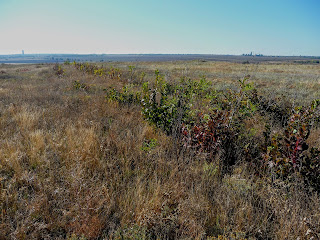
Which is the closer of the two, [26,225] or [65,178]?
[26,225]

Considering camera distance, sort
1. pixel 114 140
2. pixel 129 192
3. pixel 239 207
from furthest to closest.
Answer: pixel 114 140
pixel 129 192
pixel 239 207

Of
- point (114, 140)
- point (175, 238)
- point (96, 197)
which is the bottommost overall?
point (175, 238)

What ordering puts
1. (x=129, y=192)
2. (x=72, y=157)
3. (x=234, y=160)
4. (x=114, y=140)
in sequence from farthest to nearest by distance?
1. (x=114, y=140)
2. (x=234, y=160)
3. (x=72, y=157)
4. (x=129, y=192)

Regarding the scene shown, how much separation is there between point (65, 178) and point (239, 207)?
236 cm

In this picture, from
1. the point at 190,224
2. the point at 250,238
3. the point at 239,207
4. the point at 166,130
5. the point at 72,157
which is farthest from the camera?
the point at 166,130

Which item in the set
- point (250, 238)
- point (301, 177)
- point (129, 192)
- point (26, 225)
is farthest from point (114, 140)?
point (301, 177)

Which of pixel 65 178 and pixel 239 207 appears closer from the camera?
pixel 239 207

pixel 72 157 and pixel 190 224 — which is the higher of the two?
pixel 72 157

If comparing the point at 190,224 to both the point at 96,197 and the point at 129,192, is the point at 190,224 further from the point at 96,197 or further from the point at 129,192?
the point at 96,197

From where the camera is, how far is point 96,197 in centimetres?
253

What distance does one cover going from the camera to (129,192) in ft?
8.84

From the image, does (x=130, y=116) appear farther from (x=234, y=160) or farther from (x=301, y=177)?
(x=301, y=177)

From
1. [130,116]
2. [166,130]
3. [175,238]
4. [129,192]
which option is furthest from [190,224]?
[130,116]

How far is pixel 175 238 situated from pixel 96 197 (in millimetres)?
1054
